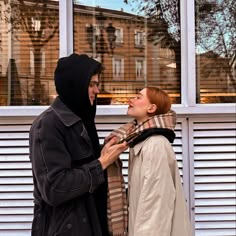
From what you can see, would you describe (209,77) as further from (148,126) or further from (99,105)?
(148,126)

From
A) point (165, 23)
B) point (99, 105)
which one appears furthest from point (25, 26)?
point (165, 23)

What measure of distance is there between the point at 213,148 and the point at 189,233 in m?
1.13

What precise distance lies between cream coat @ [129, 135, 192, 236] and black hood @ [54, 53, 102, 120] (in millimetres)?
369

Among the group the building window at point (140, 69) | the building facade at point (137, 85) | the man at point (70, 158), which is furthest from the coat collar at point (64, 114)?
the building window at point (140, 69)

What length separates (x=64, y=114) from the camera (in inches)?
80.6

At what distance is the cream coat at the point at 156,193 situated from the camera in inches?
80.9

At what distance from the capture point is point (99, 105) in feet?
10.9

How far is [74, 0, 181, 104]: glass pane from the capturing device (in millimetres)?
3422

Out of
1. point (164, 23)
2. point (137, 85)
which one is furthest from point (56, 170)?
point (164, 23)

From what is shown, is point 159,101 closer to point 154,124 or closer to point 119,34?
point 154,124

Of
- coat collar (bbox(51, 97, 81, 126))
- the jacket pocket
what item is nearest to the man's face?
coat collar (bbox(51, 97, 81, 126))

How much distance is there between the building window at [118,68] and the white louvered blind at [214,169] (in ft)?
2.17

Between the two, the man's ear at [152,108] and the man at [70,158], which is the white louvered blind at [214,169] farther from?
Result: the man at [70,158]

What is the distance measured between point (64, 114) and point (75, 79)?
17cm
